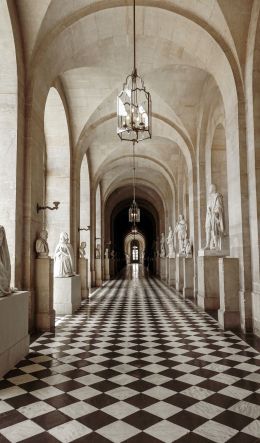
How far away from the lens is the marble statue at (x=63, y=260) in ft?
33.0

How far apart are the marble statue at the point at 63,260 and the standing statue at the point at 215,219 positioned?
157 inches

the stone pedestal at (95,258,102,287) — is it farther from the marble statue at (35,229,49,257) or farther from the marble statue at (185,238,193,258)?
the marble statue at (35,229,49,257)

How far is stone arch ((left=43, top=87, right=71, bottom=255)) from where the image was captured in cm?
1194

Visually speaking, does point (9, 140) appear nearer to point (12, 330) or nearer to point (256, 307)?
point (12, 330)

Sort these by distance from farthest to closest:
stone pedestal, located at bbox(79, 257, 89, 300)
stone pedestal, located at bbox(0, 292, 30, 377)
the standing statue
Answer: stone pedestal, located at bbox(79, 257, 89, 300) → the standing statue → stone pedestal, located at bbox(0, 292, 30, 377)

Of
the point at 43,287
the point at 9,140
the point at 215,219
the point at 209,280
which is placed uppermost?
the point at 9,140

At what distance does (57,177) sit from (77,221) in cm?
184

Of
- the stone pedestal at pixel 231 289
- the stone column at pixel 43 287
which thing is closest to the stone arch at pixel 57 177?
the stone column at pixel 43 287

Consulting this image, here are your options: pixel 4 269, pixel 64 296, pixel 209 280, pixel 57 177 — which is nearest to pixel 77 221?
pixel 57 177

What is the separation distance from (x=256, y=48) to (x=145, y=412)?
275 inches

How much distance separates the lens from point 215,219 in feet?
30.4

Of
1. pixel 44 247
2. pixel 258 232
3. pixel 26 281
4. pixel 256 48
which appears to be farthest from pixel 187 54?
pixel 26 281

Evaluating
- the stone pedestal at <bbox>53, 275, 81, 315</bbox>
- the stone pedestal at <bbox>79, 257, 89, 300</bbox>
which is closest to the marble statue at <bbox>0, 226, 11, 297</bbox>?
the stone pedestal at <bbox>53, 275, 81, 315</bbox>

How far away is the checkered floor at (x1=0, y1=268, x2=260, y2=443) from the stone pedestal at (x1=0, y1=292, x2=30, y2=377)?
7.1 inches
